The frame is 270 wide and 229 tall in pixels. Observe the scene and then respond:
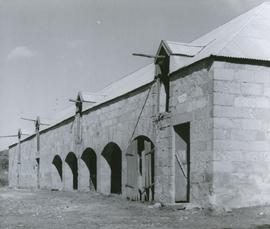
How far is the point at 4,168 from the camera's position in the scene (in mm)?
41812

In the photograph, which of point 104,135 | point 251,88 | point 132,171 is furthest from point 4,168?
point 251,88

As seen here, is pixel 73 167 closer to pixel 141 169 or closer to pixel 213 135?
pixel 141 169

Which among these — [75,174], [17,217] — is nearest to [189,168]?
[17,217]

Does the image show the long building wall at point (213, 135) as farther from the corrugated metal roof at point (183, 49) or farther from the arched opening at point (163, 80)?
the corrugated metal roof at point (183, 49)

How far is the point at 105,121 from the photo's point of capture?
16578 mm

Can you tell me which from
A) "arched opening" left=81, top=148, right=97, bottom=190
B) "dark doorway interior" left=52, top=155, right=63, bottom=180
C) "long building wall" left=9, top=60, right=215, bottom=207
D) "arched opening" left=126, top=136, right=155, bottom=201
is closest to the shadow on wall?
"dark doorway interior" left=52, top=155, right=63, bottom=180

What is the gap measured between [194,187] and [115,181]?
279 inches

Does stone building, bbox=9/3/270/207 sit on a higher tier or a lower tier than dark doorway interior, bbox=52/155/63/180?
higher

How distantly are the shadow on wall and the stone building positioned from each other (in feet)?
86.1

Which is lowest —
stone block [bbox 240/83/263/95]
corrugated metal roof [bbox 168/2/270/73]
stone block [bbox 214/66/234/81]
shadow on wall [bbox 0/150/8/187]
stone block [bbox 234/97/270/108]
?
shadow on wall [bbox 0/150/8/187]

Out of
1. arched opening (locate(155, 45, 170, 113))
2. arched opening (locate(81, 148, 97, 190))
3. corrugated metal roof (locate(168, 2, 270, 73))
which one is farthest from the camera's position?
arched opening (locate(81, 148, 97, 190))

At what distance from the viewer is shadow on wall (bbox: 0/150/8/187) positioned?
3978 cm

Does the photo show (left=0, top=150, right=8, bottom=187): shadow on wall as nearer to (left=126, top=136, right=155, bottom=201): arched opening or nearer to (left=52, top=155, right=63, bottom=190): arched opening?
(left=52, top=155, right=63, bottom=190): arched opening

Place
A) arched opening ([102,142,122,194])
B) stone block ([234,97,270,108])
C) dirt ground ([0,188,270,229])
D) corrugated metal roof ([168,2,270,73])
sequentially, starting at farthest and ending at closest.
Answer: arched opening ([102,142,122,194])
corrugated metal roof ([168,2,270,73])
stone block ([234,97,270,108])
dirt ground ([0,188,270,229])
